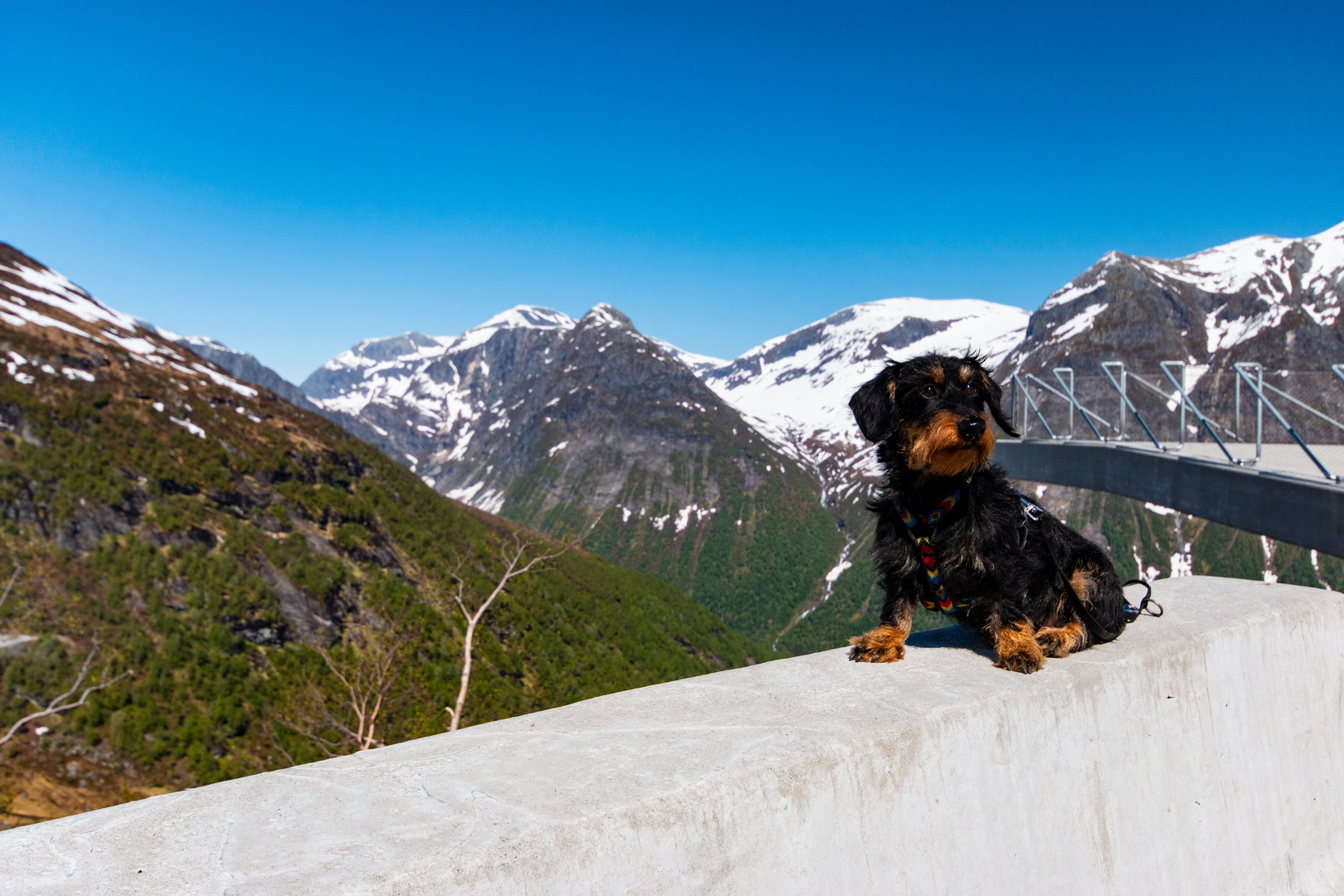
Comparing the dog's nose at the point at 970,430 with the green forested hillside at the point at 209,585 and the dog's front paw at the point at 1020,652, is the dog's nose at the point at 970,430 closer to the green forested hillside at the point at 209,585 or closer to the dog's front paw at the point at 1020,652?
the dog's front paw at the point at 1020,652

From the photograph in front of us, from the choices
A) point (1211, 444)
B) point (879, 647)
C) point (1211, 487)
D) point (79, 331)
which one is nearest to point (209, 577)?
point (79, 331)

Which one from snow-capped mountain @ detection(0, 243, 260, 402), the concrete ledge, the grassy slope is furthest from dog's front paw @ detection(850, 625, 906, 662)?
snow-capped mountain @ detection(0, 243, 260, 402)

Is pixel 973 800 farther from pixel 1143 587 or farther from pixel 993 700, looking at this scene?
pixel 1143 587

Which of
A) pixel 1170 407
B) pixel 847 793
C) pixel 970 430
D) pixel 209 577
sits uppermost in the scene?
pixel 1170 407

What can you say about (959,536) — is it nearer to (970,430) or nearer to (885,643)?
(970,430)

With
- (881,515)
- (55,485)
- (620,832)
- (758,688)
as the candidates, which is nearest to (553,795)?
(620,832)

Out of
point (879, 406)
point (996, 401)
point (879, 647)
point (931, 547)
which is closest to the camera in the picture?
point (879, 647)

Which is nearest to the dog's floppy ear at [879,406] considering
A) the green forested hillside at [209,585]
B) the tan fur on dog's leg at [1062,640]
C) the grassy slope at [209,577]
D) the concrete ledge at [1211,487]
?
the tan fur on dog's leg at [1062,640]
